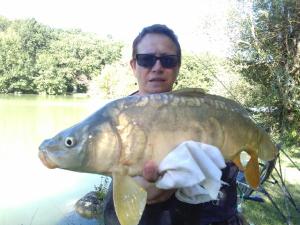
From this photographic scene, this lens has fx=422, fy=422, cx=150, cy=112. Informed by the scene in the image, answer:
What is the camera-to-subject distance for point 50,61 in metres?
72.2

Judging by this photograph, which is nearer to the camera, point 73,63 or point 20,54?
point 73,63

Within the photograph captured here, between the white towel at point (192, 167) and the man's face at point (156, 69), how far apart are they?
1057 millimetres

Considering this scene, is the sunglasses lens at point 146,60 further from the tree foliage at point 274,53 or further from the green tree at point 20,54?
the green tree at point 20,54

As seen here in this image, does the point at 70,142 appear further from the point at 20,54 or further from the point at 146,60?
the point at 20,54

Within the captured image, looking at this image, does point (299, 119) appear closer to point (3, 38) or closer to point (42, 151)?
Answer: point (42, 151)

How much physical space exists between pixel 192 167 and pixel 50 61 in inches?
2867

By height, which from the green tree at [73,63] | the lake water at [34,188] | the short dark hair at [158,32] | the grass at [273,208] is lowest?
the green tree at [73,63]

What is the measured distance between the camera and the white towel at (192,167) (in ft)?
6.40

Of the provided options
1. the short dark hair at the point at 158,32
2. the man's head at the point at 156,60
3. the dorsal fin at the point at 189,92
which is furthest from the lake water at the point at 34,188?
the dorsal fin at the point at 189,92

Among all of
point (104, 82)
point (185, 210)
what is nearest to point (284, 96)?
point (185, 210)

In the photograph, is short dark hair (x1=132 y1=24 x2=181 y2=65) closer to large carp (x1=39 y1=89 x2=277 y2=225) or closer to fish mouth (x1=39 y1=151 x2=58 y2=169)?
large carp (x1=39 y1=89 x2=277 y2=225)

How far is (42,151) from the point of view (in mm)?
1984

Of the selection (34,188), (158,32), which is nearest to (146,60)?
(158,32)

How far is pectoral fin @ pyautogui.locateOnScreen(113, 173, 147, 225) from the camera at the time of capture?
1959mm
